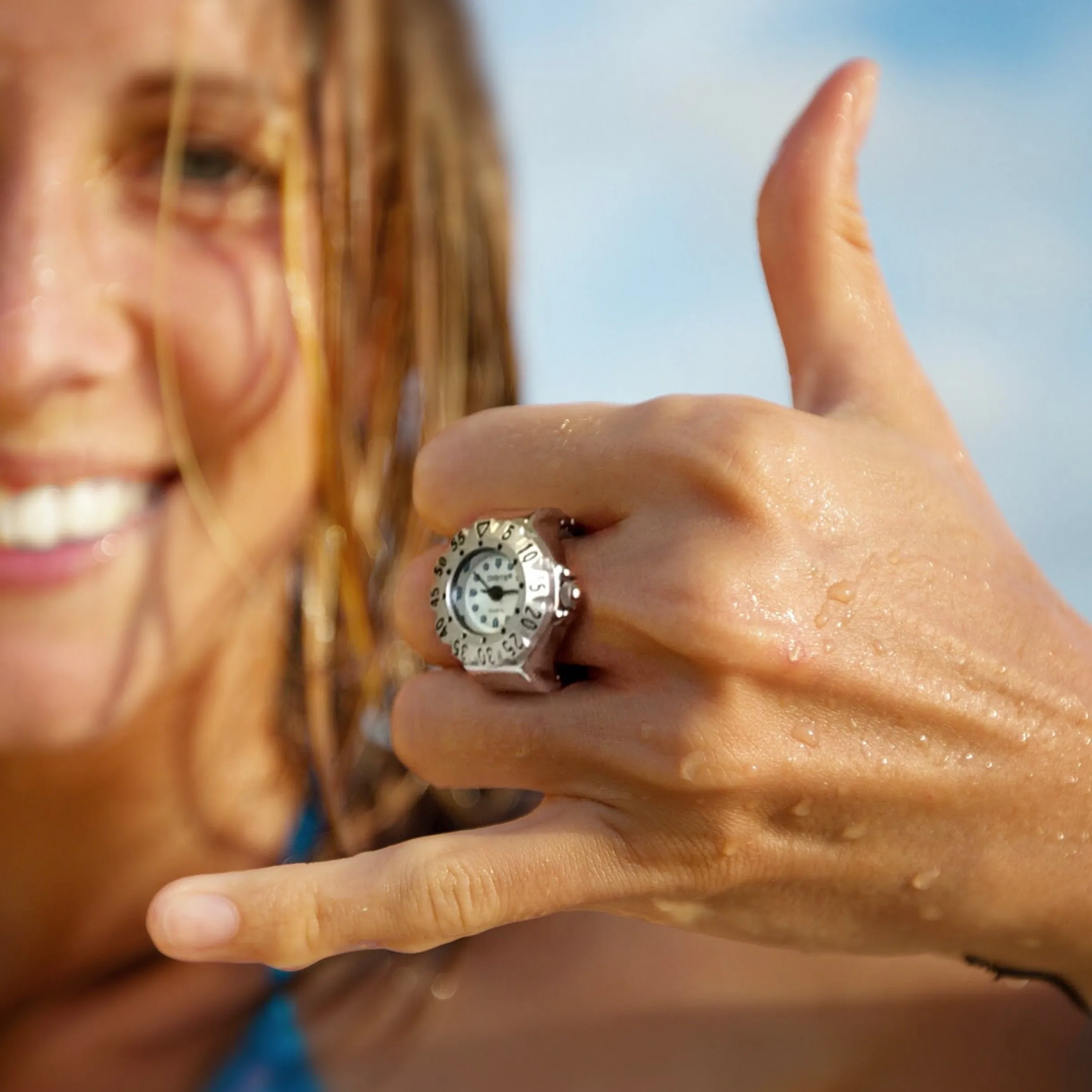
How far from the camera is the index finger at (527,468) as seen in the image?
0.98m

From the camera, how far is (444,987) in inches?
70.2

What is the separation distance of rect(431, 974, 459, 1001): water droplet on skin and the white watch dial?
98cm

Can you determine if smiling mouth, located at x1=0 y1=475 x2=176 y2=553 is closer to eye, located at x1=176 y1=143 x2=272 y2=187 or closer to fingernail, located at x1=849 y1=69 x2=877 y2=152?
eye, located at x1=176 y1=143 x2=272 y2=187

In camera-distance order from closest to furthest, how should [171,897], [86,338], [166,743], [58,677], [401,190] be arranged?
[171,897] → [86,338] → [58,677] → [401,190] → [166,743]

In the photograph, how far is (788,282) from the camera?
114cm

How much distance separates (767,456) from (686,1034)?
1045 mm

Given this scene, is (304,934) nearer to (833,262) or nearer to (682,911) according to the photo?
(682,911)

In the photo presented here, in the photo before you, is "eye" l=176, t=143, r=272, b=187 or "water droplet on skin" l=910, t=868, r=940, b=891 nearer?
"water droplet on skin" l=910, t=868, r=940, b=891

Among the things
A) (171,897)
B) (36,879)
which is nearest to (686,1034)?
(171,897)

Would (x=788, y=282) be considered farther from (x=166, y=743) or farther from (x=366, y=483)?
(x=166, y=743)

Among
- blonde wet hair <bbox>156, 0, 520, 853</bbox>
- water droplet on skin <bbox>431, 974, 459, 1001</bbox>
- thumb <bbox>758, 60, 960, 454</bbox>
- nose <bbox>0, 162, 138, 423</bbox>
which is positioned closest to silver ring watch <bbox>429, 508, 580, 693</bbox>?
thumb <bbox>758, 60, 960, 454</bbox>

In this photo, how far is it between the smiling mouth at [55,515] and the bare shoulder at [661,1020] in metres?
0.84

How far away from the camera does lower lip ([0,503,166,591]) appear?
172 centimetres

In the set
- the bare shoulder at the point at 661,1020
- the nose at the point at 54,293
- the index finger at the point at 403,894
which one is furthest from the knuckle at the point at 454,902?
the nose at the point at 54,293
